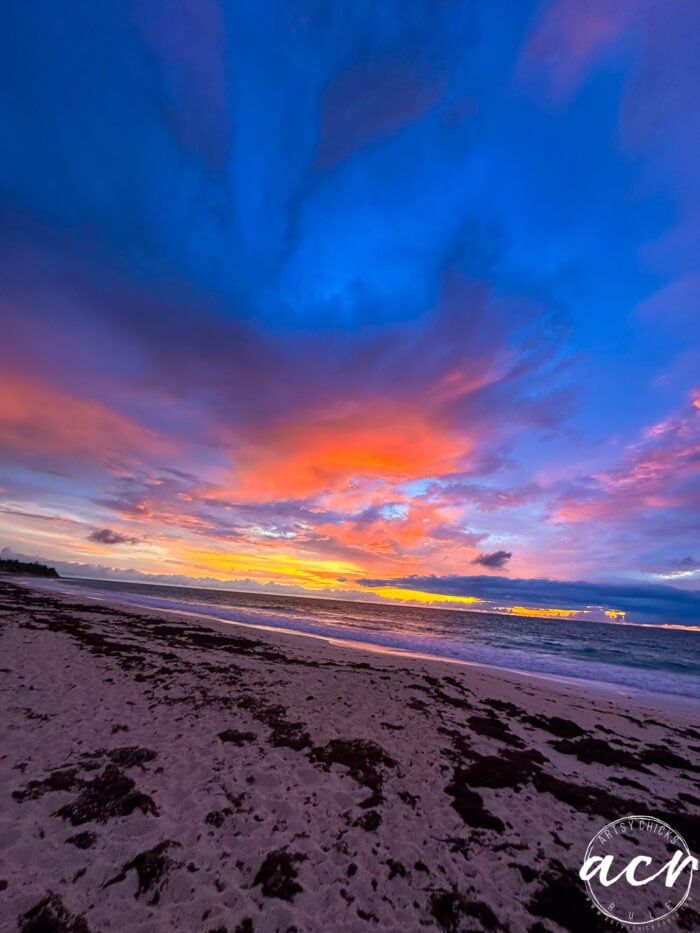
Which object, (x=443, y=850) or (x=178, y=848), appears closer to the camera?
(x=178, y=848)

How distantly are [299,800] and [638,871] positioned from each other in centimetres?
517

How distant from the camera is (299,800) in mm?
6664

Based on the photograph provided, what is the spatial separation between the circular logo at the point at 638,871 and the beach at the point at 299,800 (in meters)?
0.24

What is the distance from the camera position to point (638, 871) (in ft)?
19.3

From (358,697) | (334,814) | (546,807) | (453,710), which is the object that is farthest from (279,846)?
(453,710)

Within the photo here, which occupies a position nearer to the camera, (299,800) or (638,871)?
(638,871)

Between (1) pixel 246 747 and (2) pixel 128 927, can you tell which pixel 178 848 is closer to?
(2) pixel 128 927

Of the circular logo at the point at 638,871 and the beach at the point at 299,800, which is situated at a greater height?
the beach at the point at 299,800

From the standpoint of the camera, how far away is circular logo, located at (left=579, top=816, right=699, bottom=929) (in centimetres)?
514

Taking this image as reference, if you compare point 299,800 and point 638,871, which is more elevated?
point 299,800

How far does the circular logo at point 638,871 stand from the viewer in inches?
202

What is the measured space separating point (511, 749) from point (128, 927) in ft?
29.6

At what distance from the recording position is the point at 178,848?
17.0 feet

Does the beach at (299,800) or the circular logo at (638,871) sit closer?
the beach at (299,800)
